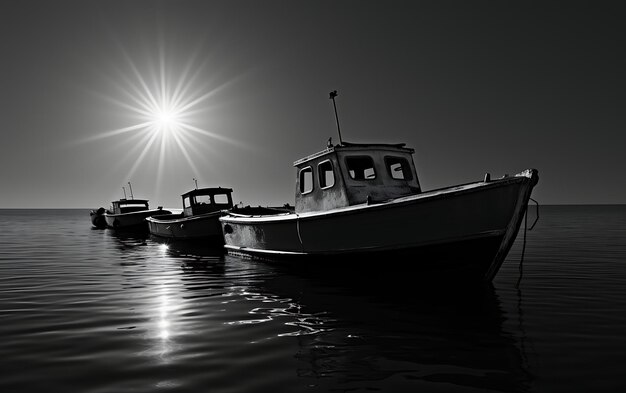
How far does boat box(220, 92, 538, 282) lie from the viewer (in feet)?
26.6

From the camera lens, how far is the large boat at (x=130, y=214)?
33.7 metres

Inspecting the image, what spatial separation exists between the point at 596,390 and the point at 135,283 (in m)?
10.1

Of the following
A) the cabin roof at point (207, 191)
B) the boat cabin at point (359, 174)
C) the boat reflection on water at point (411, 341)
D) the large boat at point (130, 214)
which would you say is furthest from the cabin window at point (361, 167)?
the large boat at point (130, 214)

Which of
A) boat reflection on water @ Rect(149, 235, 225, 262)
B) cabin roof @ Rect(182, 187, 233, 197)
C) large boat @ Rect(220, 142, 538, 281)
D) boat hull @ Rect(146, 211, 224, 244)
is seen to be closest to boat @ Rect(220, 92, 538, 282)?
large boat @ Rect(220, 142, 538, 281)

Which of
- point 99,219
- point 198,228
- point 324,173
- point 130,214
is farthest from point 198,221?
point 99,219

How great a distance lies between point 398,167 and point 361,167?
1.14 metres

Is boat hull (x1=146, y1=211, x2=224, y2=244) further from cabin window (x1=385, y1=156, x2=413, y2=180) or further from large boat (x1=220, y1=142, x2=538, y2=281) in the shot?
cabin window (x1=385, y1=156, x2=413, y2=180)

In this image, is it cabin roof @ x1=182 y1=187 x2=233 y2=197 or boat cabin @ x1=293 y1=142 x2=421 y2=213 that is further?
cabin roof @ x1=182 y1=187 x2=233 y2=197

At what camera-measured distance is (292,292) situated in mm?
9492

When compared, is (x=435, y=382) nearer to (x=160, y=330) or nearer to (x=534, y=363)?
(x=534, y=363)

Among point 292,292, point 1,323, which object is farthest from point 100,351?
point 292,292

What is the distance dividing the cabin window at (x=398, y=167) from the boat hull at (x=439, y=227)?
2.59 meters

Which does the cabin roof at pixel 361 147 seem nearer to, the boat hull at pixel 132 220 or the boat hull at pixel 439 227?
the boat hull at pixel 439 227

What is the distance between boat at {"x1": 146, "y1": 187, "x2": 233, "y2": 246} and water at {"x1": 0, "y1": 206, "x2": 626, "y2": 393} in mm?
9071
